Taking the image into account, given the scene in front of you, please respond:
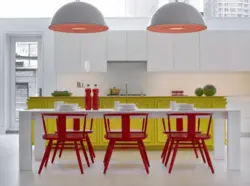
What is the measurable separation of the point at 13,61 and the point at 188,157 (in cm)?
548

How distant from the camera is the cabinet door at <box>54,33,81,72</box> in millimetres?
8633

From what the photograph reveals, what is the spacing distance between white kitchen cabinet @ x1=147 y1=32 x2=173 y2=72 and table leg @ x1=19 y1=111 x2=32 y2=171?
13.9ft

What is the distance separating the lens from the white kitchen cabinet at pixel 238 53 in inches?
344

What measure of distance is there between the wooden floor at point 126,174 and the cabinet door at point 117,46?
3.24 meters

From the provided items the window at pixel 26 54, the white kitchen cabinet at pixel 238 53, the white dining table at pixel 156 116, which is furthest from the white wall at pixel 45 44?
the white dining table at pixel 156 116

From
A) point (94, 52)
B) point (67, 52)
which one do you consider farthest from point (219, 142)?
point (67, 52)

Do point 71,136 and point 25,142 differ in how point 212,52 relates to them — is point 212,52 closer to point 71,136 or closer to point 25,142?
point 71,136

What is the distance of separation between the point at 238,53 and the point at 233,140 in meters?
4.34

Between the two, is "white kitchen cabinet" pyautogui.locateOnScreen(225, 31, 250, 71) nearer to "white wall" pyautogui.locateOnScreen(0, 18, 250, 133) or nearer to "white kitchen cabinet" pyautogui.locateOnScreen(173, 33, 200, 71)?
"white wall" pyautogui.locateOnScreen(0, 18, 250, 133)

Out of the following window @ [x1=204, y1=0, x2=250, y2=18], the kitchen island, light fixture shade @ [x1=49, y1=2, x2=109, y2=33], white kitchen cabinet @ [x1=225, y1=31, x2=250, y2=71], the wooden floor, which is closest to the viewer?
the wooden floor

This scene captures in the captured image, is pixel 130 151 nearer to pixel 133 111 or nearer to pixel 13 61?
pixel 133 111

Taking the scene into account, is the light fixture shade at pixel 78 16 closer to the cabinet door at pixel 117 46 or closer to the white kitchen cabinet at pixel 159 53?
the cabinet door at pixel 117 46

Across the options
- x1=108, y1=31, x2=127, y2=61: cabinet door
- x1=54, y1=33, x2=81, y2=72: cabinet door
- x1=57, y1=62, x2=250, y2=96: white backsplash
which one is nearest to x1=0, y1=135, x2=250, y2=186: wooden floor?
x1=54, y1=33, x2=81, y2=72: cabinet door

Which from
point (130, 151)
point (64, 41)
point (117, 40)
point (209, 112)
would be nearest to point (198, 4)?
point (117, 40)
